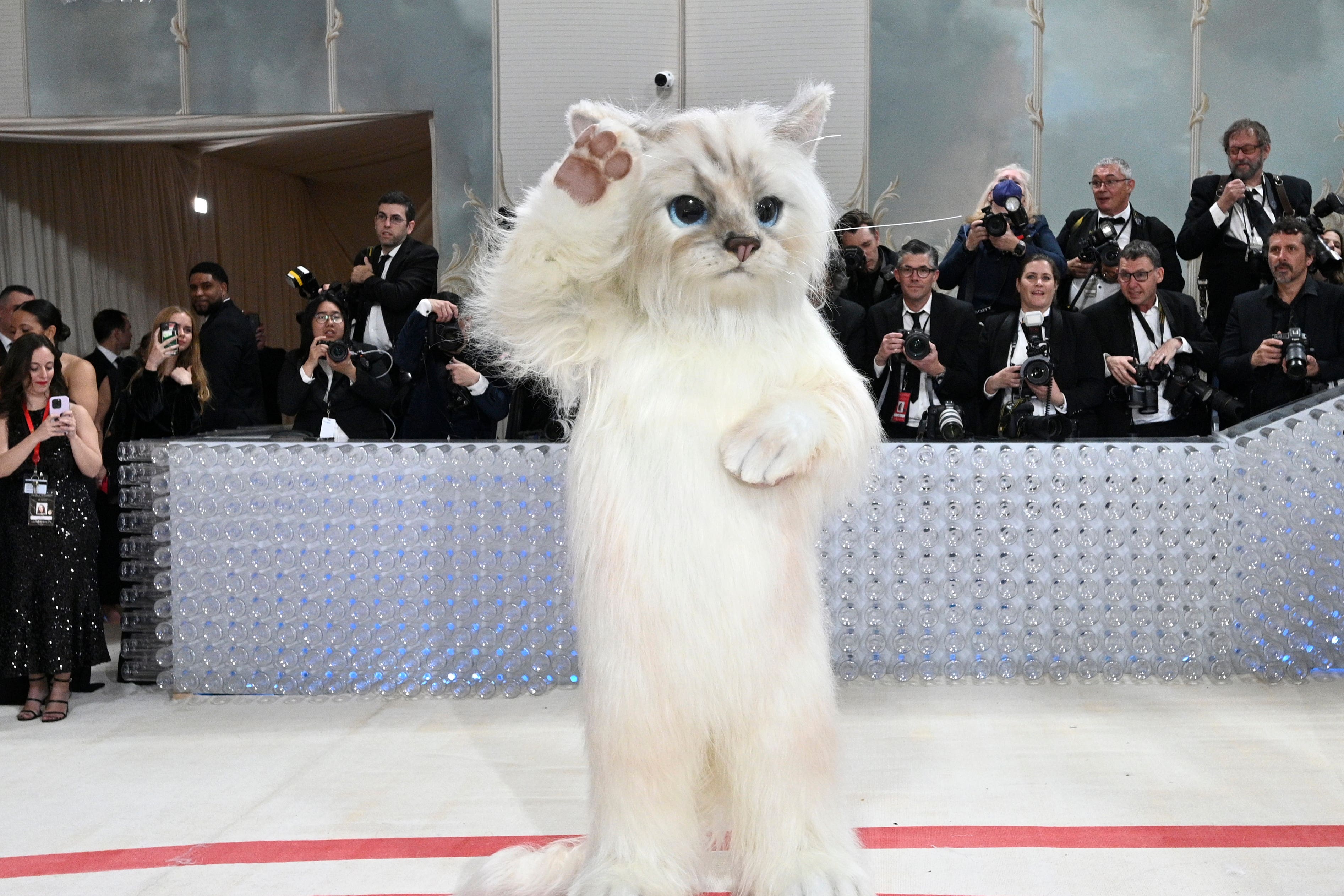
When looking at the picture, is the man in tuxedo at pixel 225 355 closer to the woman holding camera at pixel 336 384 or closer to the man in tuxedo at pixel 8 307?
the woman holding camera at pixel 336 384

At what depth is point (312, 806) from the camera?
291 centimetres

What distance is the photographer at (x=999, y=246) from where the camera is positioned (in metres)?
4.36

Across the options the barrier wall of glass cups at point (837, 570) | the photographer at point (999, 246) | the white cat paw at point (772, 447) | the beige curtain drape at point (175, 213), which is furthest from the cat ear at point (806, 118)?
the beige curtain drape at point (175, 213)

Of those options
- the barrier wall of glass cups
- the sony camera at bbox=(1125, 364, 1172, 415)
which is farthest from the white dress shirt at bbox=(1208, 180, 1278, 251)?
the barrier wall of glass cups

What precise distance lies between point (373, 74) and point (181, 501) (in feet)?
12.5

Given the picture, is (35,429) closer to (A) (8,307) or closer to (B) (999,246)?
(A) (8,307)

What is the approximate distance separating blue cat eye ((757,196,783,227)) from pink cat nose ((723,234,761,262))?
0.28 feet

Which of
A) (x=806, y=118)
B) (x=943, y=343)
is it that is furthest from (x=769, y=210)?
(x=943, y=343)

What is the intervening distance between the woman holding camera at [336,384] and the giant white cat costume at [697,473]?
7.54ft

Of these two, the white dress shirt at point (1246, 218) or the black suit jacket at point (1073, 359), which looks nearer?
the black suit jacket at point (1073, 359)

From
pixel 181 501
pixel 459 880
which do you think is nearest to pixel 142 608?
pixel 181 501

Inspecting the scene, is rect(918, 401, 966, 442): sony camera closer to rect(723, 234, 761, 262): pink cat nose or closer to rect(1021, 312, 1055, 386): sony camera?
rect(1021, 312, 1055, 386): sony camera

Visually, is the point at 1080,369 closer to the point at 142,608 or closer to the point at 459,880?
the point at 459,880

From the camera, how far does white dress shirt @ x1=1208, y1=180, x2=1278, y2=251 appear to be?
4.46m
